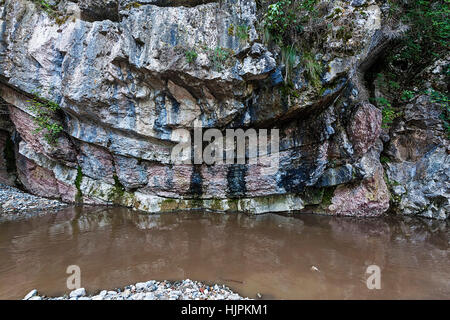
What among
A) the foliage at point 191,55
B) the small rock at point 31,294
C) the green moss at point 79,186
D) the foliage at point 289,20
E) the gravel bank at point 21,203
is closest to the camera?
the small rock at point 31,294

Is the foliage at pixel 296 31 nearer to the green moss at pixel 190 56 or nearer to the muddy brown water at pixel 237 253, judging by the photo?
the green moss at pixel 190 56

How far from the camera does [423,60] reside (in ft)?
24.6

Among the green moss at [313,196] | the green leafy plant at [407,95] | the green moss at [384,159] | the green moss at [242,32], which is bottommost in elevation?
the green moss at [313,196]

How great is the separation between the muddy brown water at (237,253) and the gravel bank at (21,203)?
3.29 ft

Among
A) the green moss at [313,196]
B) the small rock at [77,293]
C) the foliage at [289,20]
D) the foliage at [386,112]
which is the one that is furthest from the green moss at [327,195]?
the small rock at [77,293]

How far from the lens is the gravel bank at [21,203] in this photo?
287 inches

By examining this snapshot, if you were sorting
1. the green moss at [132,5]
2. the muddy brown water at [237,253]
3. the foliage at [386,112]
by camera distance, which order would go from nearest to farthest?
1. the muddy brown water at [237,253]
2. the green moss at [132,5]
3. the foliage at [386,112]

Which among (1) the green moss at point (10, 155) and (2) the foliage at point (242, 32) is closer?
(2) the foliage at point (242, 32)

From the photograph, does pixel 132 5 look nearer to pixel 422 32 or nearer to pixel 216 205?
pixel 216 205

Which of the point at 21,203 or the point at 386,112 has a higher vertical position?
the point at 386,112

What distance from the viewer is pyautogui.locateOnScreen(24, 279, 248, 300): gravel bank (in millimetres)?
3227

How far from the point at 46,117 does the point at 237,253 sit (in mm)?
8437

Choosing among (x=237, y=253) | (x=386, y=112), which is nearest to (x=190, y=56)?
(x=237, y=253)

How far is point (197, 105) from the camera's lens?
6668 mm
